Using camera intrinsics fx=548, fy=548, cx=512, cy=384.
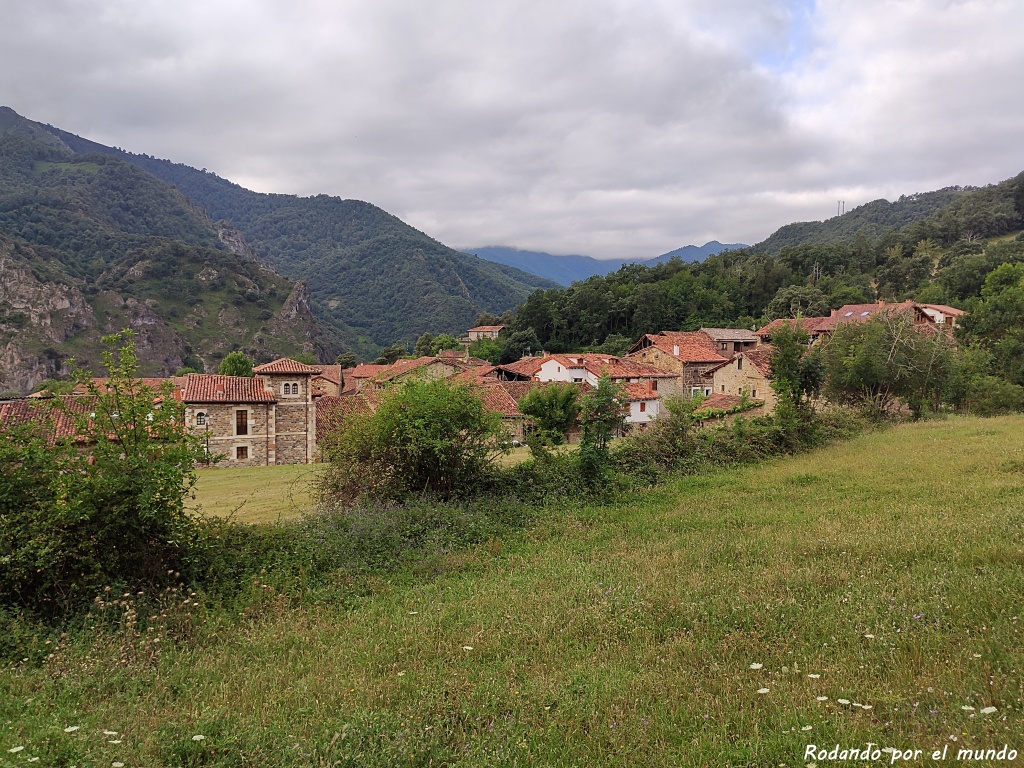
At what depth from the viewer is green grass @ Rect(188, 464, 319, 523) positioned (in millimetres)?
14531

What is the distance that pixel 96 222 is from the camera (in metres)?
164

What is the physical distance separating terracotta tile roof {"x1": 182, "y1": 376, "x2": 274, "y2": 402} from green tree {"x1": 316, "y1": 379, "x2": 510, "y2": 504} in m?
26.6

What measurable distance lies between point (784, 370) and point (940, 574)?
15.1 metres

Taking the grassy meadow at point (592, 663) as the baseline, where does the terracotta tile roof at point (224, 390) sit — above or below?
above

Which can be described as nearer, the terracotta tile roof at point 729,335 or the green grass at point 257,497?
the green grass at point 257,497

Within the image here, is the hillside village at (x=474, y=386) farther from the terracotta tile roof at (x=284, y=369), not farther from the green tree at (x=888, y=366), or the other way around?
the green tree at (x=888, y=366)

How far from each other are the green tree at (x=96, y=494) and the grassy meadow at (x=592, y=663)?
1160 millimetres

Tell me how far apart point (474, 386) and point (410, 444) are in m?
2.43

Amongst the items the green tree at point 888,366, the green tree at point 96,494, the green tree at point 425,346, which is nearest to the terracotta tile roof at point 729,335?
the green tree at point 888,366

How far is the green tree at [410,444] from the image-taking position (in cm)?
1245

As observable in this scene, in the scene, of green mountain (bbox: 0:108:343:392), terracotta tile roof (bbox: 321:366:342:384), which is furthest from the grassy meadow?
green mountain (bbox: 0:108:343:392)

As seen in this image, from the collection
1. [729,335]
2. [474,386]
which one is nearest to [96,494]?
[474,386]

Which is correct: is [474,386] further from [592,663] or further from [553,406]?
[553,406]

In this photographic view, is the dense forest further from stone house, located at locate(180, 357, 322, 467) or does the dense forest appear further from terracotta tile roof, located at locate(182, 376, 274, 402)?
terracotta tile roof, located at locate(182, 376, 274, 402)
